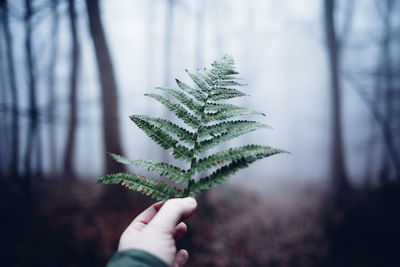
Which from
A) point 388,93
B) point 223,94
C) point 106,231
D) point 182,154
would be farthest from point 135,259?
point 388,93

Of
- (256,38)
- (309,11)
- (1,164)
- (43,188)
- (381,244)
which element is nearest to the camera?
(381,244)

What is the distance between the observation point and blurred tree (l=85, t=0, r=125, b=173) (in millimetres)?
5695

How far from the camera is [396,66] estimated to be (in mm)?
9344

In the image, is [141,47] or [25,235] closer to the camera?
[25,235]

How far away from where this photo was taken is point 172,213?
112 cm

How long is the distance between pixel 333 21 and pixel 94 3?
9687 mm

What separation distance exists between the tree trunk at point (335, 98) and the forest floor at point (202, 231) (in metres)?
1.16

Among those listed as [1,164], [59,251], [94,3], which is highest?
[94,3]

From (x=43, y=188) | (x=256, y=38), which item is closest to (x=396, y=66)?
(x=256, y=38)

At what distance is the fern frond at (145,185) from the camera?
114cm

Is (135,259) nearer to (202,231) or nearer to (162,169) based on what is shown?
(162,169)

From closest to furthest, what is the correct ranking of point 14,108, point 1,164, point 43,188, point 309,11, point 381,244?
point 14,108
point 381,244
point 43,188
point 1,164
point 309,11

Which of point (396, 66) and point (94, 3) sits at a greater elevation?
point (94, 3)

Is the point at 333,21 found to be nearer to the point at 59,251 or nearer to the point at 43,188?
the point at 59,251
